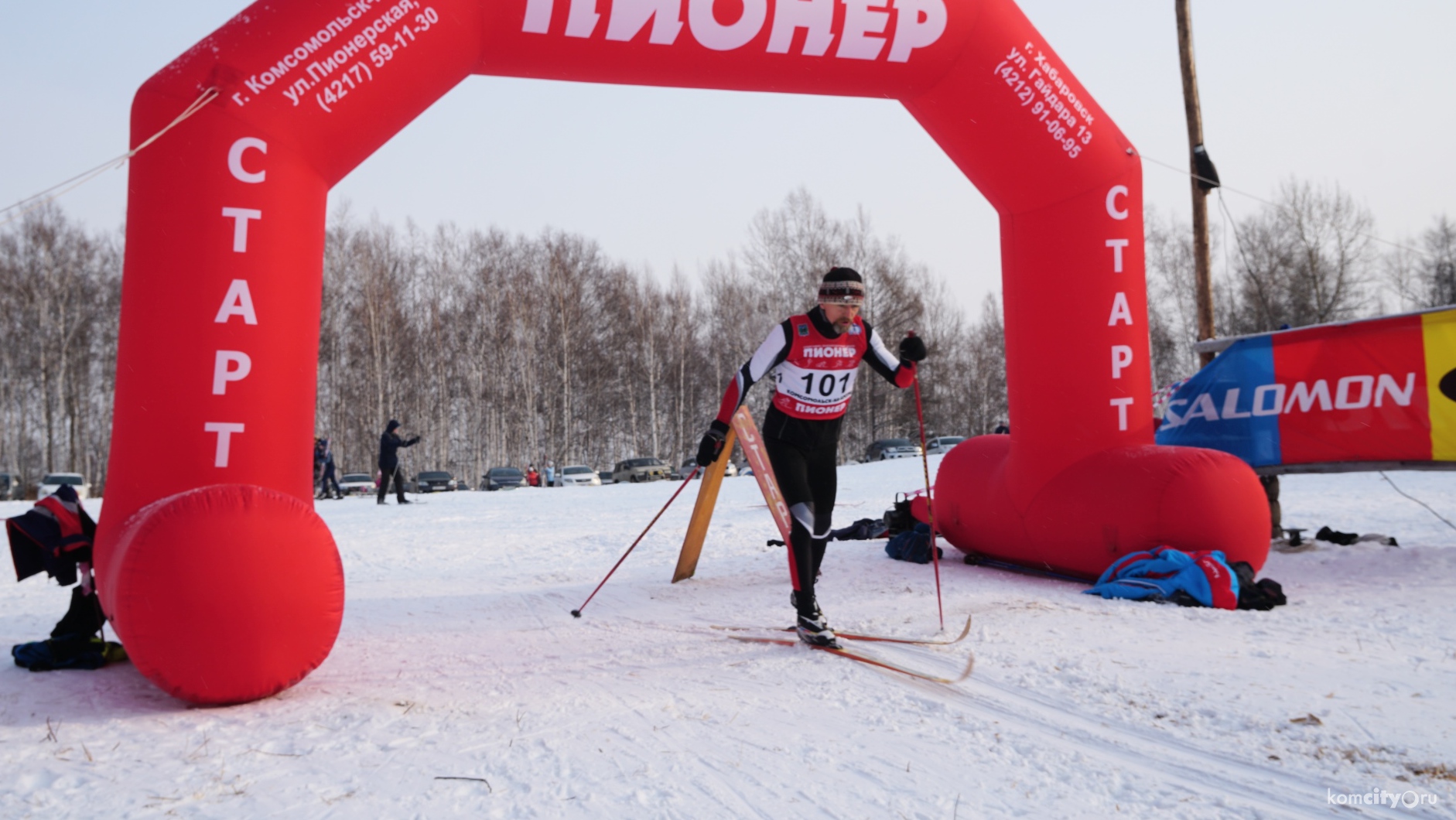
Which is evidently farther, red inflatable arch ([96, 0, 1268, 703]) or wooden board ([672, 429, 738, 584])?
wooden board ([672, 429, 738, 584])

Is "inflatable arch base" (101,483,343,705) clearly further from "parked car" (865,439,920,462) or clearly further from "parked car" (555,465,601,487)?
"parked car" (555,465,601,487)

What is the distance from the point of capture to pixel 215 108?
3.95 metres

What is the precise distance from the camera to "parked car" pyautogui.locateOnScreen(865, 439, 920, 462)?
2803 cm

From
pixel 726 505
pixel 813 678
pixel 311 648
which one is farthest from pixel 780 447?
pixel 726 505

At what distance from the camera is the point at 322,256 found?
4.30 metres

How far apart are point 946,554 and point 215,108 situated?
5.76 meters

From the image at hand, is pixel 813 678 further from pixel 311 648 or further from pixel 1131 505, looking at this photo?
pixel 1131 505

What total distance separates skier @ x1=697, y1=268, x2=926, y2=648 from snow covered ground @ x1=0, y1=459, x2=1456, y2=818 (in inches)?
28.2

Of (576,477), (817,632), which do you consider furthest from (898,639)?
(576,477)

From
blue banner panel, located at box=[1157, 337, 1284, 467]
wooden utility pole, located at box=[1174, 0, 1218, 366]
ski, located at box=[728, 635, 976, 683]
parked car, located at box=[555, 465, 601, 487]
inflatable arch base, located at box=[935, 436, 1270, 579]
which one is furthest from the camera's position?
parked car, located at box=[555, 465, 601, 487]

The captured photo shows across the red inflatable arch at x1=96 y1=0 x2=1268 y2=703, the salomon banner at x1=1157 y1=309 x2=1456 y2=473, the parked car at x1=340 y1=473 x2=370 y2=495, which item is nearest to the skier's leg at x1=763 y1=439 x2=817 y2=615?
the red inflatable arch at x1=96 y1=0 x2=1268 y2=703

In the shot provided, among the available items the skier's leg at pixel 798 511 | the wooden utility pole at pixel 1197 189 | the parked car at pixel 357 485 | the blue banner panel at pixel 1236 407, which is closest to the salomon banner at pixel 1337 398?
the blue banner panel at pixel 1236 407

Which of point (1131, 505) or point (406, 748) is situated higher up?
point (1131, 505)

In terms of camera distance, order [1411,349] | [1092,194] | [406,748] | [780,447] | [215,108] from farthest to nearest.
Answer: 1. [1411,349]
2. [1092,194]
3. [780,447]
4. [215,108]
5. [406,748]
